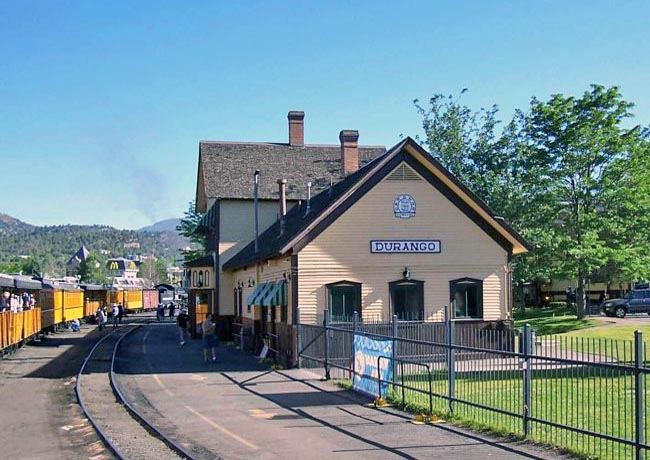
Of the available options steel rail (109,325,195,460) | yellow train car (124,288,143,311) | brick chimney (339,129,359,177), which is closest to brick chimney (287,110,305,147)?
brick chimney (339,129,359,177)

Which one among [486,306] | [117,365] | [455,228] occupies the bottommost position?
[117,365]

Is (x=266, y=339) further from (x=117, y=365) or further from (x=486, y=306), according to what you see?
(x=486, y=306)

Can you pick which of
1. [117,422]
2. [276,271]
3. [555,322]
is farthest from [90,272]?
[117,422]

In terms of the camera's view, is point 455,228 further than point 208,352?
No

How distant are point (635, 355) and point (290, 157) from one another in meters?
34.6

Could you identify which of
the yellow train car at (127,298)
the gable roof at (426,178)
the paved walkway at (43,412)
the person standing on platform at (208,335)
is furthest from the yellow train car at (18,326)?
the yellow train car at (127,298)

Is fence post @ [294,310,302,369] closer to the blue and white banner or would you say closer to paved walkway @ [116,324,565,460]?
paved walkway @ [116,324,565,460]

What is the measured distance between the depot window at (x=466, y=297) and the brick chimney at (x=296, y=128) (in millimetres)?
20295

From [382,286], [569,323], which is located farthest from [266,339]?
[569,323]

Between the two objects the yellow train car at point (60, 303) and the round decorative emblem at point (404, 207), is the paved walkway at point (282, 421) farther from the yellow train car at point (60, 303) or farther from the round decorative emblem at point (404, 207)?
the yellow train car at point (60, 303)

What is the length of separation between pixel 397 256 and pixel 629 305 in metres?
25.7

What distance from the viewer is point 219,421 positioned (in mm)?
15203

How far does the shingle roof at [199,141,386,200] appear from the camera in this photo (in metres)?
40.2

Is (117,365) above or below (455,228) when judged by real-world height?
below
